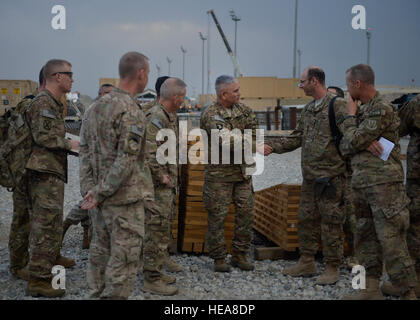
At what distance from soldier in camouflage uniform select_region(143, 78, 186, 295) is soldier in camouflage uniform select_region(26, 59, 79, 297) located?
82 cm

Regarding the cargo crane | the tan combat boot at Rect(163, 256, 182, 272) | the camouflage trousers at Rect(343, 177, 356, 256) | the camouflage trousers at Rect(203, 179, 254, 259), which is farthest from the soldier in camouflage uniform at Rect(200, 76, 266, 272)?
the cargo crane

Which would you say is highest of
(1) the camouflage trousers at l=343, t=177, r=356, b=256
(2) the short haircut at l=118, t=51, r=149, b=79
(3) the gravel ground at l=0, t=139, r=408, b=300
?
(2) the short haircut at l=118, t=51, r=149, b=79

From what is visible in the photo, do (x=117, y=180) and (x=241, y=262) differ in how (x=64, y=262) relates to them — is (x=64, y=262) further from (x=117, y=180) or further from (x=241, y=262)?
(x=117, y=180)

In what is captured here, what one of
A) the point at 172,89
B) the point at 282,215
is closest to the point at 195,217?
the point at 282,215

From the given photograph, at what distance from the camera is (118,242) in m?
3.14

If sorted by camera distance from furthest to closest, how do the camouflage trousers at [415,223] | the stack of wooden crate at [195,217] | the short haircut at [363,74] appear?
the stack of wooden crate at [195,217], the camouflage trousers at [415,223], the short haircut at [363,74]

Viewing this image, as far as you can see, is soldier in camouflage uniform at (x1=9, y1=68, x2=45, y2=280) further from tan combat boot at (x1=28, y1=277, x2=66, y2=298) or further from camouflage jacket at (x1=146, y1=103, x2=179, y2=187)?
camouflage jacket at (x1=146, y1=103, x2=179, y2=187)

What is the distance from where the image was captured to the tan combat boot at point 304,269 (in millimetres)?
5195

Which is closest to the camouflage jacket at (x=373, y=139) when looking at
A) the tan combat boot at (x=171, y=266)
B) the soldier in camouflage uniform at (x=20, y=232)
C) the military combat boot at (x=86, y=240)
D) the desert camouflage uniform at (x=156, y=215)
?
the desert camouflage uniform at (x=156, y=215)

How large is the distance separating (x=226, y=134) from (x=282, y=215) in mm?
1501

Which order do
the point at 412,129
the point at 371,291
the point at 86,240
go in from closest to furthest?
the point at 371,291
the point at 412,129
the point at 86,240

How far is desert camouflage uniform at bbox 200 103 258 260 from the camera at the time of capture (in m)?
5.22

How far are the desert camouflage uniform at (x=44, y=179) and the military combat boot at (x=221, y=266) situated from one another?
6.25 feet

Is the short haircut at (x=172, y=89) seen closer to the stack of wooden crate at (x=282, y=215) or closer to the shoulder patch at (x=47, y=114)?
the shoulder patch at (x=47, y=114)
